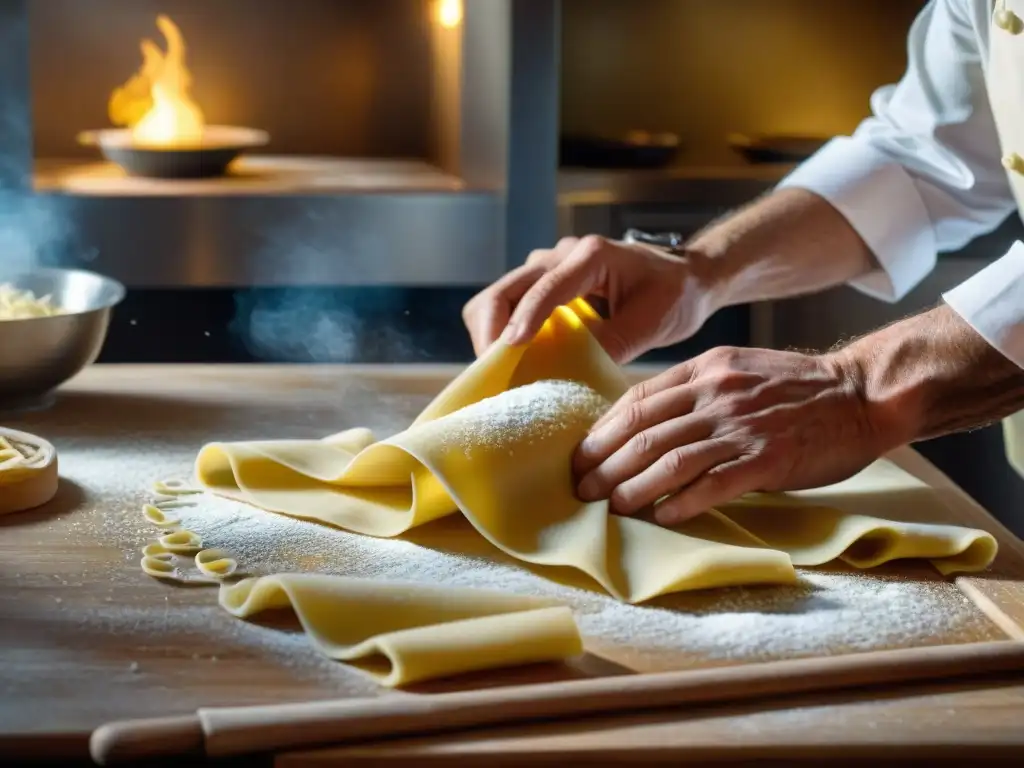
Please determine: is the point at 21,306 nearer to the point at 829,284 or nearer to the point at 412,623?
the point at 412,623

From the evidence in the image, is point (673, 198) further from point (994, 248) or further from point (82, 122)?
point (82, 122)

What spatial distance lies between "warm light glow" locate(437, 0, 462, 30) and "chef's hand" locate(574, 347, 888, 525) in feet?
5.51

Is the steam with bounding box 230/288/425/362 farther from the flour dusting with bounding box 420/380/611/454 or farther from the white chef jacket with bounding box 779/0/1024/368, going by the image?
the flour dusting with bounding box 420/380/611/454

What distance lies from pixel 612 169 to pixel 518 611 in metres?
1.75

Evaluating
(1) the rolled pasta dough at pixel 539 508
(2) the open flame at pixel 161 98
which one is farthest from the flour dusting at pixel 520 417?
(2) the open flame at pixel 161 98

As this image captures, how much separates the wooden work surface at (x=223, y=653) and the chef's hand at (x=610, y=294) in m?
0.30

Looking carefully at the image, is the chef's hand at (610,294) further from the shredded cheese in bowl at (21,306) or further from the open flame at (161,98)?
the open flame at (161,98)

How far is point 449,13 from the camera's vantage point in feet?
8.73

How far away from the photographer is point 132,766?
72 centimetres

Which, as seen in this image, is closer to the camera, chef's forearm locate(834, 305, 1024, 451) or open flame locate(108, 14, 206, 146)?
chef's forearm locate(834, 305, 1024, 451)

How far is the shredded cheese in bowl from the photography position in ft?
4.24

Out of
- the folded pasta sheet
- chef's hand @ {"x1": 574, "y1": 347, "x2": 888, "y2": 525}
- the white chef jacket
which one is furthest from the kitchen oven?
the folded pasta sheet

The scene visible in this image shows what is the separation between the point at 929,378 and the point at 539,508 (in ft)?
1.09

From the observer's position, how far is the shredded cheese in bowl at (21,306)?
129 cm
